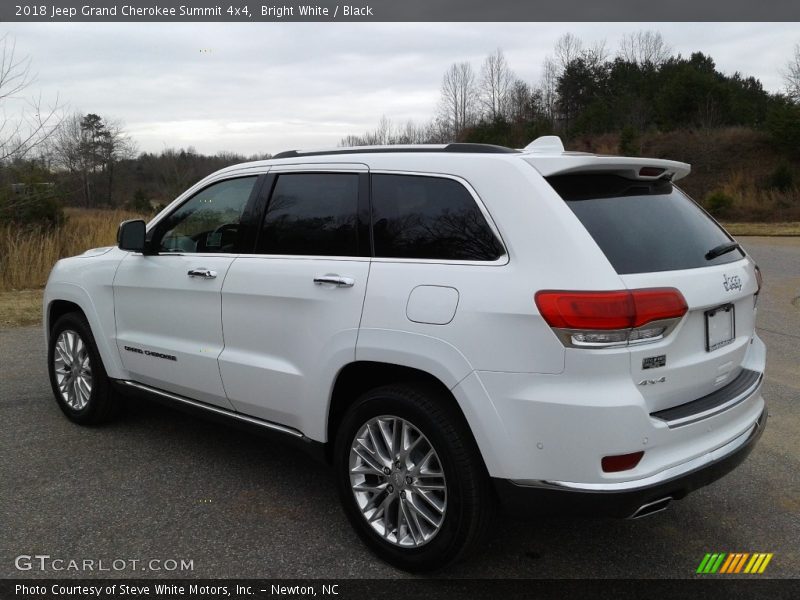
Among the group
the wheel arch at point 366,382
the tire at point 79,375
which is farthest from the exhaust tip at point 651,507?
the tire at point 79,375

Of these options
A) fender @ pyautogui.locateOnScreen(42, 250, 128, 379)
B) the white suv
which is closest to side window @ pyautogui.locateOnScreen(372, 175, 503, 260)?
the white suv

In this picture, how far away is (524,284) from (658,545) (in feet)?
5.37

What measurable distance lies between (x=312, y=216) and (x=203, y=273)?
0.79 meters

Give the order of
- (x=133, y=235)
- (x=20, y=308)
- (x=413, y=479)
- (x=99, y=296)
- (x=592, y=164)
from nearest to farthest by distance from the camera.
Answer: (x=592, y=164), (x=413, y=479), (x=133, y=235), (x=99, y=296), (x=20, y=308)

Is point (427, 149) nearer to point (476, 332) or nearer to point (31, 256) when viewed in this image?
point (476, 332)

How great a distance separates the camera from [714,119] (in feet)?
141

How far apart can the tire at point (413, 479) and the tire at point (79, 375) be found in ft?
7.76

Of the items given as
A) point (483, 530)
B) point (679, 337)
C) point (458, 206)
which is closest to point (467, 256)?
point (458, 206)

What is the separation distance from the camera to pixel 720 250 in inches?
128

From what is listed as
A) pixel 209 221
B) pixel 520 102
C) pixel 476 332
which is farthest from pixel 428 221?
pixel 520 102

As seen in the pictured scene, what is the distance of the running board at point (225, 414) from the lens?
11.7ft

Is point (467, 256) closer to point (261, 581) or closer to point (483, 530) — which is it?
point (483, 530)

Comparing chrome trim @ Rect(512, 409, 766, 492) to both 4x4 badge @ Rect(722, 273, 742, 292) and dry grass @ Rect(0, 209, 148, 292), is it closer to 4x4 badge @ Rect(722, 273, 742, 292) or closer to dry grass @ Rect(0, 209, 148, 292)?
4x4 badge @ Rect(722, 273, 742, 292)

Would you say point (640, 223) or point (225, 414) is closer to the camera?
point (640, 223)
